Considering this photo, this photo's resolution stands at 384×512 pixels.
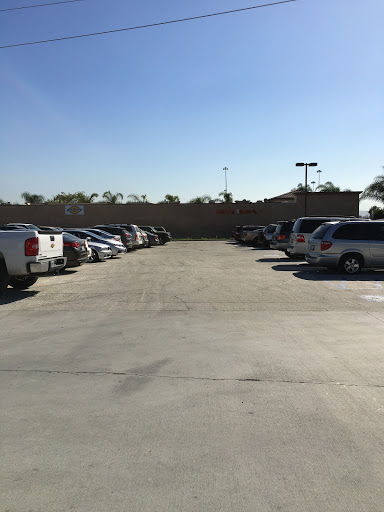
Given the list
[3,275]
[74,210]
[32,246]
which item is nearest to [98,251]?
[3,275]

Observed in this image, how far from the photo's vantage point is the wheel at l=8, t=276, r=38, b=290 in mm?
12250

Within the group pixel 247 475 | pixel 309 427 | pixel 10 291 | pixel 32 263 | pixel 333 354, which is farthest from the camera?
pixel 10 291

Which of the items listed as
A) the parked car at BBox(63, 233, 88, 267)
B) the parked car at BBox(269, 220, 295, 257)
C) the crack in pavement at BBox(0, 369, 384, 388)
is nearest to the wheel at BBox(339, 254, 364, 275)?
the parked car at BBox(269, 220, 295, 257)

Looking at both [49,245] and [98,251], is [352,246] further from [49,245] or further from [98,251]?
[98,251]

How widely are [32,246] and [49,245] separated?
2.57ft

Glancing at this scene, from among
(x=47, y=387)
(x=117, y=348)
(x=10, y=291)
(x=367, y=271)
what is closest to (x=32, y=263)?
(x=10, y=291)

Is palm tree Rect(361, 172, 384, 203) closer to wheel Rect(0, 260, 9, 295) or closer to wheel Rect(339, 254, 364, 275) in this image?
wheel Rect(339, 254, 364, 275)

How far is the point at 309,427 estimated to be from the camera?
3.96m

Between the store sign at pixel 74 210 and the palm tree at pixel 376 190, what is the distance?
29.9m

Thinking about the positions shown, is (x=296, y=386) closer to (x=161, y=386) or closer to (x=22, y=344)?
(x=161, y=386)

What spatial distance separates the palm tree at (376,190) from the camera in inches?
1722

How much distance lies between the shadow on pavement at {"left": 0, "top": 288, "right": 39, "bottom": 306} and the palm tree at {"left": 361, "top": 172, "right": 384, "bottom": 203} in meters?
39.1

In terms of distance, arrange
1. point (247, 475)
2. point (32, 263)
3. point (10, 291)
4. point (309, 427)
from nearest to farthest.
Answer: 1. point (247, 475)
2. point (309, 427)
3. point (32, 263)
4. point (10, 291)

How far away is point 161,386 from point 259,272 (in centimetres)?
1119
